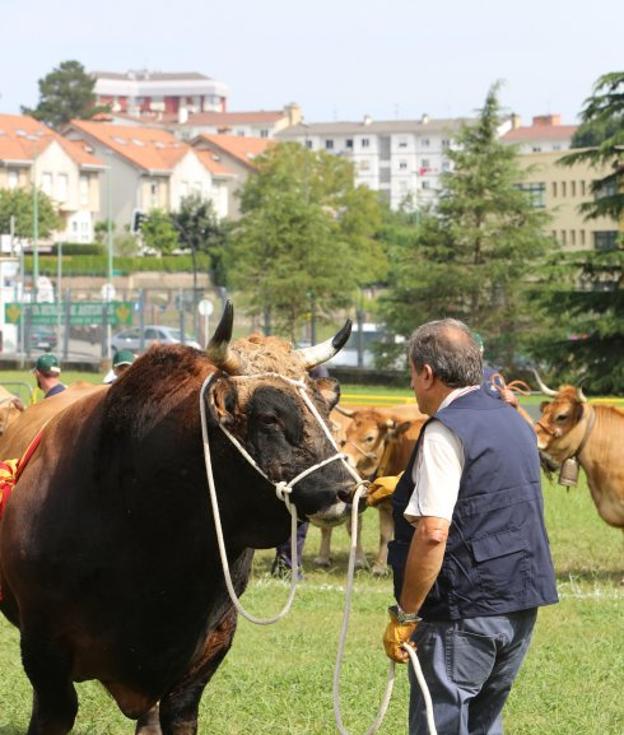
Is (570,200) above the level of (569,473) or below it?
above

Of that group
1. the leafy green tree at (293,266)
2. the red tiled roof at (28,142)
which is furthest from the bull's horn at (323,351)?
the red tiled roof at (28,142)

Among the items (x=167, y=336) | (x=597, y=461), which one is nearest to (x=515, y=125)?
(x=167, y=336)

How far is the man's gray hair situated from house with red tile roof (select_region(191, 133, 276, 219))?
448ft

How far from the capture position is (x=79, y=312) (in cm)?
5531

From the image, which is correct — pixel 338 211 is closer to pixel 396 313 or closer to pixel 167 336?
pixel 167 336

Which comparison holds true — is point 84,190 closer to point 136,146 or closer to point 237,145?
point 136,146

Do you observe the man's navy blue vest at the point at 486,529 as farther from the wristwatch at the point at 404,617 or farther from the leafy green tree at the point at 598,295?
the leafy green tree at the point at 598,295

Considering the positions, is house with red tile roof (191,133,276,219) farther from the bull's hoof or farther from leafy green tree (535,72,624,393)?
the bull's hoof

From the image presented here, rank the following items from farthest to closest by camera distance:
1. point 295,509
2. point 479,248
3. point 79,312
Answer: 1. point 79,312
2. point 479,248
3. point 295,509

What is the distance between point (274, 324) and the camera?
5272 centimetres

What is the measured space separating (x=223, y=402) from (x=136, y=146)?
425ft

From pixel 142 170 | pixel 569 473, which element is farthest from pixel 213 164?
pixel 569 473

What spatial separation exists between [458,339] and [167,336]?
48899 mm

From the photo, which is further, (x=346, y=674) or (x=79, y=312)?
(x=79, y=312)
